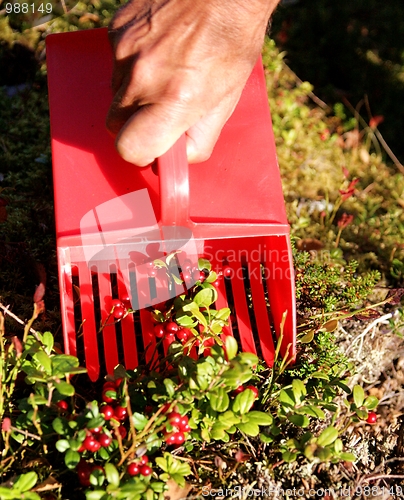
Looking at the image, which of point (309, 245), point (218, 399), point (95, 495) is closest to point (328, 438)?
point (218, 399)

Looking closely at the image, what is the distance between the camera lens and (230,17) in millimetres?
1672

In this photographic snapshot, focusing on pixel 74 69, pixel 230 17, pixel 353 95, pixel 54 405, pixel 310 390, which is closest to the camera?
pixel 54 405

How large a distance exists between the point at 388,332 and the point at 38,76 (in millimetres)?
2265

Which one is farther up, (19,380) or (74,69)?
(74,69)

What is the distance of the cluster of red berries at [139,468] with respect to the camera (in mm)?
1386

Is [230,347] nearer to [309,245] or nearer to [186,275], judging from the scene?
[186,275]

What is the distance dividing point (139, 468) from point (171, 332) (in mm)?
478

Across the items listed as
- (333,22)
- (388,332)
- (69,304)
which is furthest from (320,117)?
(69,304)

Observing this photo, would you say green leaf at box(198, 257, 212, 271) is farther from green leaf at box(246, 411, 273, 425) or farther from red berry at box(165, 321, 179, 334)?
green leaf at box(246, 411, 273, 425)

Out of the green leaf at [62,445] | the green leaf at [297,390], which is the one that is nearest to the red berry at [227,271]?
the green leaf at [297,390]

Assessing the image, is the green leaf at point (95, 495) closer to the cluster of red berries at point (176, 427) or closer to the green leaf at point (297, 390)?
the cluster of red berries at point (176, 427)

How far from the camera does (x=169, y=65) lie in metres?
1.60

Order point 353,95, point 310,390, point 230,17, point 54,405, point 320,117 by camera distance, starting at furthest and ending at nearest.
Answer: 1. point 353,95
2. point 320,117
3. point 310,390
4. point 230,17
5. point 54,405

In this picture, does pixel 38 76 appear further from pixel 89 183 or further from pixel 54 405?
pixel 54 405
